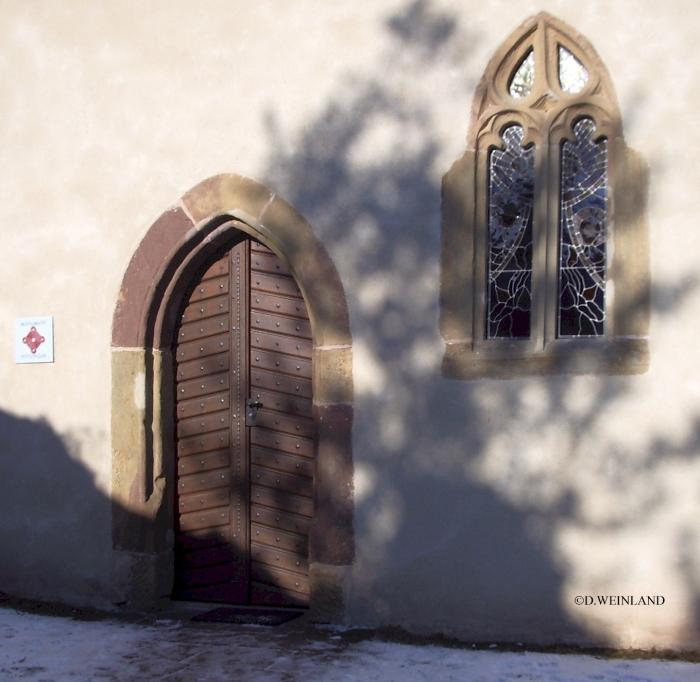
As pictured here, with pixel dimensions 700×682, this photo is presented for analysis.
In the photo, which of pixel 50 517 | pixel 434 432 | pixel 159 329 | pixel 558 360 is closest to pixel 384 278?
pixel 434 432

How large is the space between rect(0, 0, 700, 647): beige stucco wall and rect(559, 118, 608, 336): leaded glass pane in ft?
0.84

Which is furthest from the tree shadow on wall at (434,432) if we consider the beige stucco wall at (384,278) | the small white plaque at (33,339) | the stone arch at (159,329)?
the small white plaque at (33,339)

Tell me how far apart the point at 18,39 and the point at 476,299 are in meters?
3.26

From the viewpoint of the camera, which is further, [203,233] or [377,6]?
[203,233]

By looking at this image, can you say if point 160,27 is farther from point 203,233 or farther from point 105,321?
point 105,321

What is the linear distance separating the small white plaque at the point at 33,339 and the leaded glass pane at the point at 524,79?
2.99m

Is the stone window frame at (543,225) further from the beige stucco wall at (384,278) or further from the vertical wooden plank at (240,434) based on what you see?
the vertical wooden plank at (240,434)

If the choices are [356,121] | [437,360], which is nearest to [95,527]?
[437,360]

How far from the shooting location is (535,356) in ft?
17.6

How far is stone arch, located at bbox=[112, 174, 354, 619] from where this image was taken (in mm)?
5906

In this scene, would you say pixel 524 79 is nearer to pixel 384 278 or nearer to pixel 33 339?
pixel 384 278

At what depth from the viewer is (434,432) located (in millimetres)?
5551

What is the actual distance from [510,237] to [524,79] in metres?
0.80

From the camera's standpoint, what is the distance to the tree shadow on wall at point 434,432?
5.23 meters
